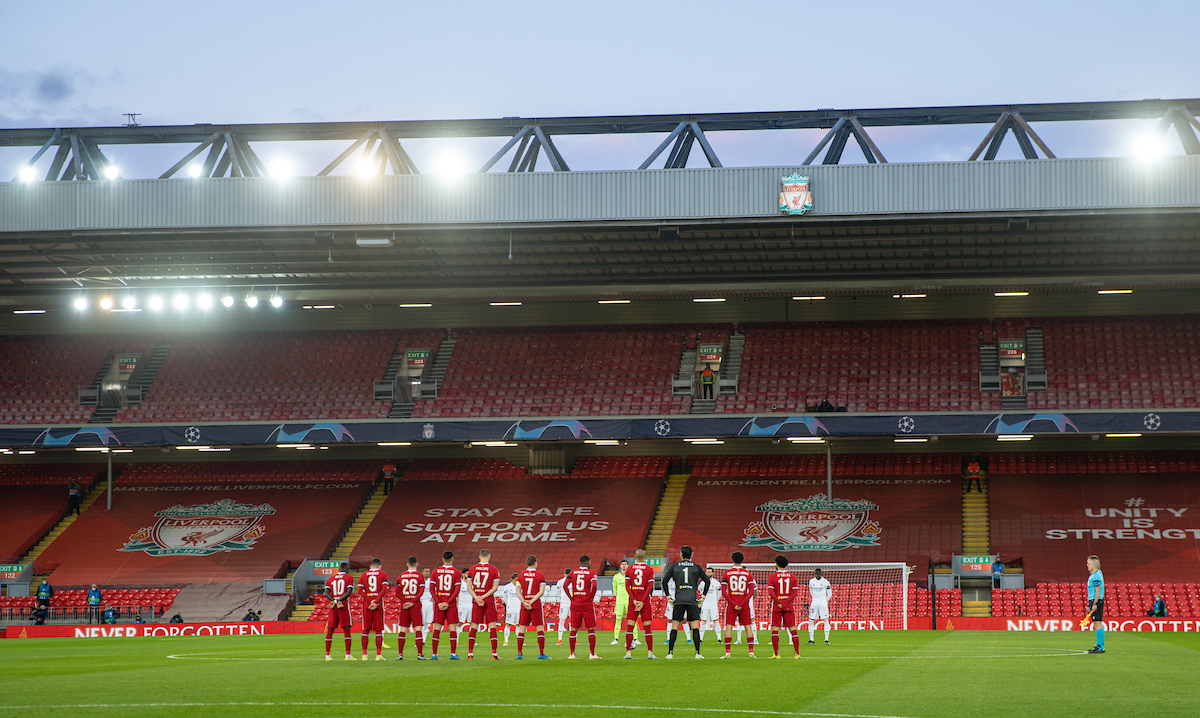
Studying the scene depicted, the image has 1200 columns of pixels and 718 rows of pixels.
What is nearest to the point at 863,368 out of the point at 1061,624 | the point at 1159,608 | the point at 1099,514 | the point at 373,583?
the point at 1099,514

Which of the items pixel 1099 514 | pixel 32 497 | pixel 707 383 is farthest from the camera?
pixel 32 497

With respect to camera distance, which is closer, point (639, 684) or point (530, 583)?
point (639, 684)

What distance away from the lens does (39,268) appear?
118 ft

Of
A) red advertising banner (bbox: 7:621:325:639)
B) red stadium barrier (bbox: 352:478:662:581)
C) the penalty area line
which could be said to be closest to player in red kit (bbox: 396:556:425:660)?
the penalty area line

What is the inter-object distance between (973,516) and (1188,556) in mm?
5799

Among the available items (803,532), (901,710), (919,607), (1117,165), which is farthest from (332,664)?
(1117,165)

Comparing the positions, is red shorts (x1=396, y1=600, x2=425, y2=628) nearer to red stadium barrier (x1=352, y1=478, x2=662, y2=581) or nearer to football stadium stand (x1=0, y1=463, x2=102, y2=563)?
red stadium barrier (x1=352, y1=478, x2=662, y2=581)

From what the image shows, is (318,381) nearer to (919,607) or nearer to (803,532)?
(803,532)

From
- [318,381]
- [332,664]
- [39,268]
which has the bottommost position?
[332,664]

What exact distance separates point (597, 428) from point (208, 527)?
14.0 m

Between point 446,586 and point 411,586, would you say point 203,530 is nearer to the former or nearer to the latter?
point 411,586

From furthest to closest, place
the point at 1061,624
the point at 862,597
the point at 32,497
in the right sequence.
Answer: the point at 32,497, the point at 862,597, the point at 1061,624

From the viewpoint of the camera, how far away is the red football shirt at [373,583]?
18953mm

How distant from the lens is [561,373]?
→ 1532 inches
